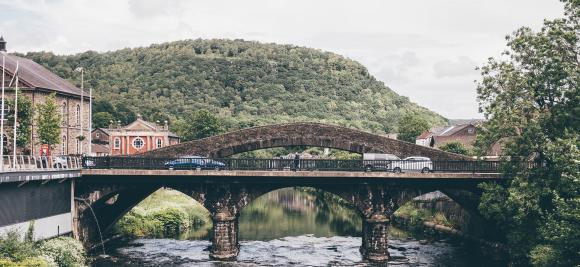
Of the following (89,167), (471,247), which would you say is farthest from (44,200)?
(471,247)

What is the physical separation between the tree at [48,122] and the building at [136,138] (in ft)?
166

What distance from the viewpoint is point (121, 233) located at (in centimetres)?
5903

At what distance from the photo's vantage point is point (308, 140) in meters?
53.8

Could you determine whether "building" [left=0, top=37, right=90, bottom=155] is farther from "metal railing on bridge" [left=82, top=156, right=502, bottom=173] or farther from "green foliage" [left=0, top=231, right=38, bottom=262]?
"green foliage" [left=0, top=231, right=38, bottom=262]

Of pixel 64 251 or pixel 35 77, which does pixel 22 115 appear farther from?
pixel 64 251

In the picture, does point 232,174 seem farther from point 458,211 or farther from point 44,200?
point 458,211

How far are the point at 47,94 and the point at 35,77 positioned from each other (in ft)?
9.68

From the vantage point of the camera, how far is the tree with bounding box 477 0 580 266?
35.2m

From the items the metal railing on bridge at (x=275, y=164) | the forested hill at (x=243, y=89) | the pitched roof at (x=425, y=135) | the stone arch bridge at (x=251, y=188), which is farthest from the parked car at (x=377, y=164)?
the forested hill at (x=243, y=89)

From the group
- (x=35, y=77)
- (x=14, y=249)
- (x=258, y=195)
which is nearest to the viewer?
(x=14, y=249)

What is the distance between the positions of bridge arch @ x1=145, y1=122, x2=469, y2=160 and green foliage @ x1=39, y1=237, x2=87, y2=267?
512 inches

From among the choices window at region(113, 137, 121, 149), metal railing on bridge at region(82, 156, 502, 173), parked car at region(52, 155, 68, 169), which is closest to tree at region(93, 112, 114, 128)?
window at region(113, 137, 121, 149)

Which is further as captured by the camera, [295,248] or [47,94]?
[47,94]

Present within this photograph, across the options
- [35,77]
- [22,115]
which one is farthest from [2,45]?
[22,115]
